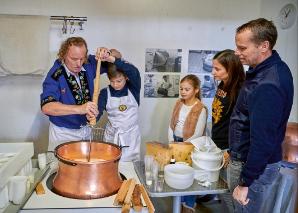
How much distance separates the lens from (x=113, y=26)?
2.56 meters

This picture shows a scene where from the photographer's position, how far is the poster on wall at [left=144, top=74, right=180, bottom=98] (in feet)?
8.93

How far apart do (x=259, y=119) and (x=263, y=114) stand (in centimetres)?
2

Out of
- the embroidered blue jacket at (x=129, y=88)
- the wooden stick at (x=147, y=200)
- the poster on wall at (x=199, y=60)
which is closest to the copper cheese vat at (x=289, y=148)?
the wooden stick at (x=147, y=200)

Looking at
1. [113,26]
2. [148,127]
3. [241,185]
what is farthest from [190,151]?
[113,26]

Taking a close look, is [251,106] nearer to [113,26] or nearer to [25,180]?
[25,180]

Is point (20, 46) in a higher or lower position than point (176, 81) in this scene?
higher

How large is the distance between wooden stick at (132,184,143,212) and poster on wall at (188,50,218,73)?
5.56ft

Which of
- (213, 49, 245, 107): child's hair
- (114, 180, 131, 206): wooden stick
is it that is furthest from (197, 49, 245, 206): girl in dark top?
(114, 180, 131, 206): wooden stick

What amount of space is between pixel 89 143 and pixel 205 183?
1.88 feet

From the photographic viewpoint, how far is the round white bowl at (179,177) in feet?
4.29

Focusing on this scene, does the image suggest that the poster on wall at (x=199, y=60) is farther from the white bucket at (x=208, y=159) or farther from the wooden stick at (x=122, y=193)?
the wooden stick at (x=122, y=193)

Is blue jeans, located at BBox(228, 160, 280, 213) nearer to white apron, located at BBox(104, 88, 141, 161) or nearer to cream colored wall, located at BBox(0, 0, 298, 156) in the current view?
white apron, located at BBox(104, 88, 141, 161)

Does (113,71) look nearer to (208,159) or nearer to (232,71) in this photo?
(232,71)

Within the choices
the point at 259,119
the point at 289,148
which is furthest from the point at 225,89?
the point at 259,119
